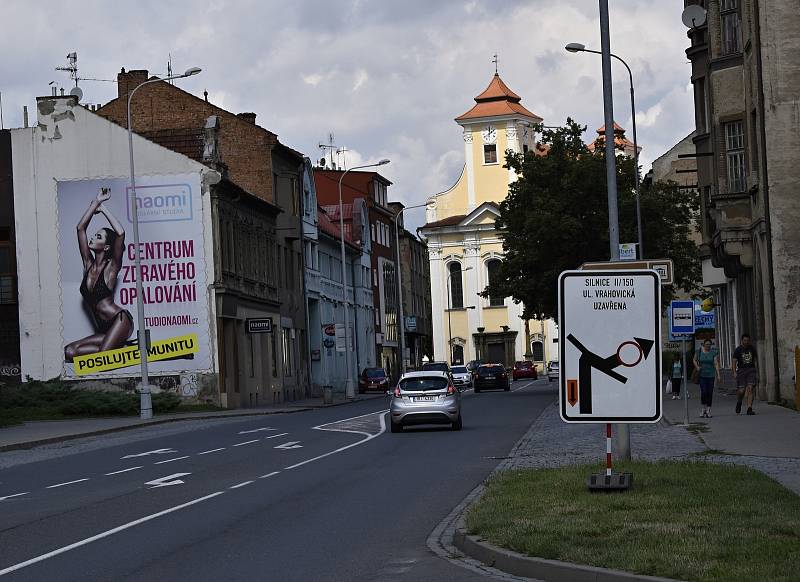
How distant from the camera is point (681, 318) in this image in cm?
3216

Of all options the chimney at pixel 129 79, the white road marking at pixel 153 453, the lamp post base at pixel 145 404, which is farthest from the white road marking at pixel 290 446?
the chimney at pixel 129 79

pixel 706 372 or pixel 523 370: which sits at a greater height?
pixel 706 372

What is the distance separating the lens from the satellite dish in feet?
145

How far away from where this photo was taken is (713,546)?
10.4 metres

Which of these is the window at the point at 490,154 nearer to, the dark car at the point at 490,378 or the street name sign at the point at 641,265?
the dark car at the point at 490,378

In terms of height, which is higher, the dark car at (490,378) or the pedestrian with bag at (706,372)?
the pedestrian with bag at (706,372)

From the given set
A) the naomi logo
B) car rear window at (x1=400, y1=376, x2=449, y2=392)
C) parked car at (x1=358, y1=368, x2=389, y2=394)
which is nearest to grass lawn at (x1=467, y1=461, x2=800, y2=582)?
car rear window at (x1=400, y1=376, x2=449, y2=392)

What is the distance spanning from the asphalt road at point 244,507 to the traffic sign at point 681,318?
3995mm

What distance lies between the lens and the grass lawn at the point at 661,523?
977 centimetres

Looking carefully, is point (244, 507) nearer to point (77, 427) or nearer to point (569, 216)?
point (77, 427)

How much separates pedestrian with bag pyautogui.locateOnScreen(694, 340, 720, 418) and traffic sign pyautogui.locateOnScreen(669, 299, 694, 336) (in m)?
1.49

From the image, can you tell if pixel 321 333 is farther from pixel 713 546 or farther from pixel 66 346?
pixel 713 546

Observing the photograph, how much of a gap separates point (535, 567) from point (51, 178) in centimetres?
4963

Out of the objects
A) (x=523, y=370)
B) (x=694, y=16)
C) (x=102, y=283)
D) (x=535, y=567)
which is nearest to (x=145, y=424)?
(x=102, y=283)
